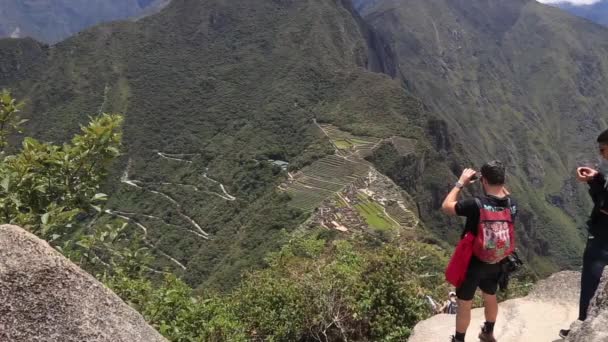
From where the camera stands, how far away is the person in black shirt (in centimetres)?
686

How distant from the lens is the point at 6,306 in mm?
4082

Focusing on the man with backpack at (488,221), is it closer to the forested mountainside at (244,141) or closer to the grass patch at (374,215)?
the forested mountainside at (244,141)

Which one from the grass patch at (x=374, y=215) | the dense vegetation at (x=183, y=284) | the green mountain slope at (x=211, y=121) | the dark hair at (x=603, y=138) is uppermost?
the dark hair at (x=603, y=138)

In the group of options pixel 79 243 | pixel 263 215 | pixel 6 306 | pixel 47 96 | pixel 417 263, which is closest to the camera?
pixel 6 306

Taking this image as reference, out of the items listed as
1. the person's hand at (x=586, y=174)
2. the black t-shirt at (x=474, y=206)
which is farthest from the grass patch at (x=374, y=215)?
the black t-shirt at (x=474, y=206)

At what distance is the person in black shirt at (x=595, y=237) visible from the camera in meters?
6.86

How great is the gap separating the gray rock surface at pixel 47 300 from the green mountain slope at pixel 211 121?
2255 inches

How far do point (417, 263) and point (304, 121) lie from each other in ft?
441

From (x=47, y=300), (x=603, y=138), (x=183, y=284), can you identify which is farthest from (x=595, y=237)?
(x=183, y=284)

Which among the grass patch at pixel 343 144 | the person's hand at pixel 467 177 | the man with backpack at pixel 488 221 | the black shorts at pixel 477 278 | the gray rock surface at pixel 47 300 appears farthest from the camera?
the grass patch at pixel 343 144

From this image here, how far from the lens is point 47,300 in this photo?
170 inches

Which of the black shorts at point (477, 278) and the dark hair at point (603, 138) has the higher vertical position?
the dark hair at point (603, 138)

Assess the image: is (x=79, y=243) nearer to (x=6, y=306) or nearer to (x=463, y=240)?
(x=6, y=306)

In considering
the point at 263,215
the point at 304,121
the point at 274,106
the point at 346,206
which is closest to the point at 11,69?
the point at 274,106
